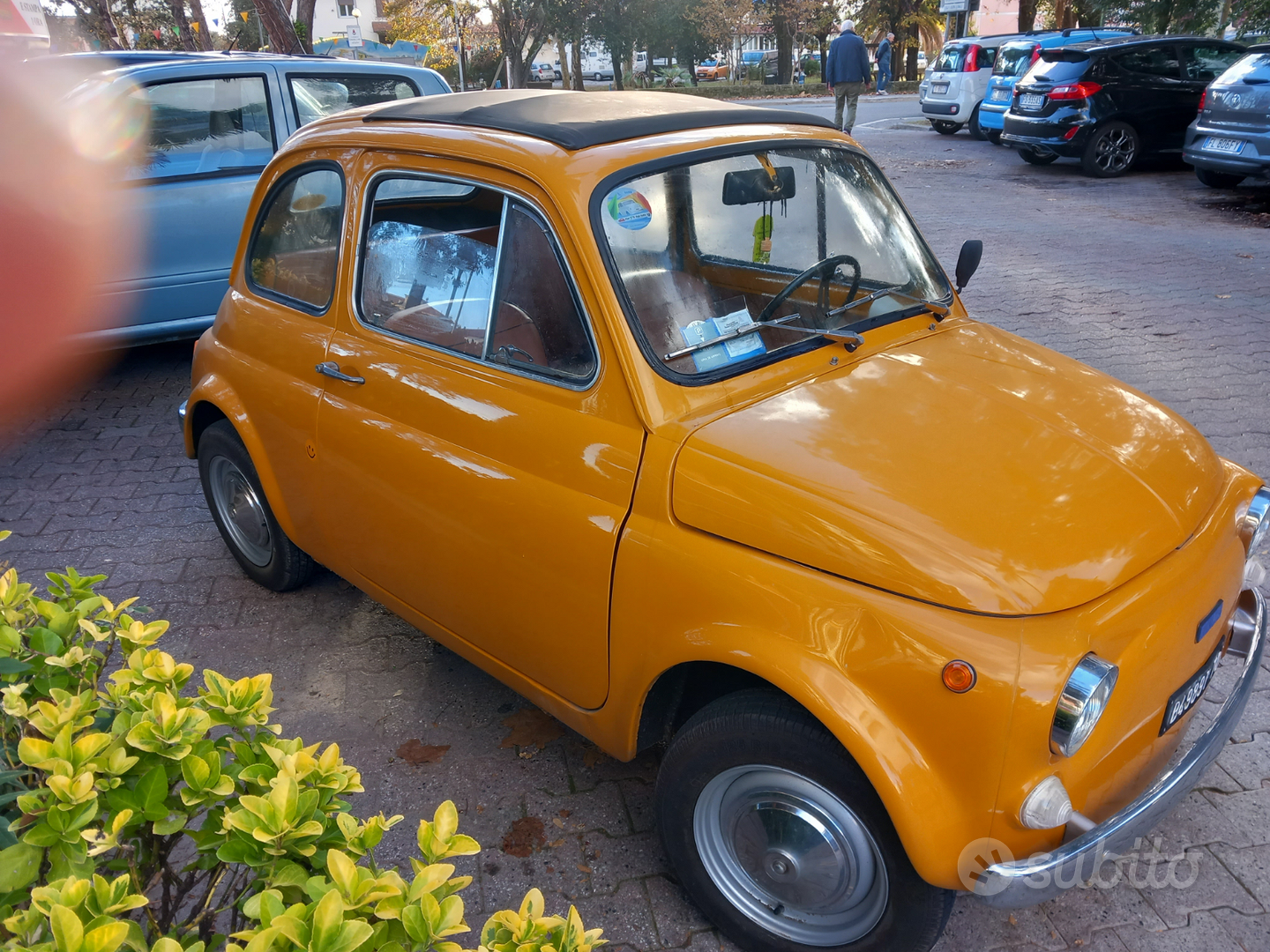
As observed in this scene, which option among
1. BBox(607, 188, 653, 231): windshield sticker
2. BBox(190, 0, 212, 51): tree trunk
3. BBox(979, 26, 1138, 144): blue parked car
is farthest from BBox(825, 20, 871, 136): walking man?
BBox(190, 0, 212, 51): tree trunk

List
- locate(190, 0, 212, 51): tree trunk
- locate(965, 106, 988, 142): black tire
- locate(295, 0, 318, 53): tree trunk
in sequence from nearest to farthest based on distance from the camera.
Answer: locate(295, 0, 318, 53): tree trunk, locate(965, 106, 988, 142): black tire, locate(190, 0, 212, 51): tree trunk

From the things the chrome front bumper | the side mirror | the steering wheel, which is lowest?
the chrome front bumper

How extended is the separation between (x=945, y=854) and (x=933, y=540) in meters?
0.63

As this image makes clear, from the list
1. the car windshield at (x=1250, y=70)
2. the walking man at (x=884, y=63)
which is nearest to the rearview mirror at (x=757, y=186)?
the car windshield at (x=1250, y=70)

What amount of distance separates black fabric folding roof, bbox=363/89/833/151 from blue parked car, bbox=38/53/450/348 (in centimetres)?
339

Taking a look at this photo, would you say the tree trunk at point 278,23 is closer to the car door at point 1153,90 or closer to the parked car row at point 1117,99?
the parked car row at point 1117,99

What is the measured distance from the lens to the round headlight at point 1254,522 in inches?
94.8

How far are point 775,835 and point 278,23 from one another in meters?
14.7

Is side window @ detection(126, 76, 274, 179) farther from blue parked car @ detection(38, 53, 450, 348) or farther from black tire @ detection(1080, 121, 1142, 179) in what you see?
black tire @ detection(1080, 121, 1142, 179)

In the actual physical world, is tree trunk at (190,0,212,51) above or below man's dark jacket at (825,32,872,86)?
above

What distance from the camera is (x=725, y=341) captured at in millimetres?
2496

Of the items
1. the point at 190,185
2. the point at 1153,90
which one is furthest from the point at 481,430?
the point at 1153,90

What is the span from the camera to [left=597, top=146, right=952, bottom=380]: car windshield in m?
2.46

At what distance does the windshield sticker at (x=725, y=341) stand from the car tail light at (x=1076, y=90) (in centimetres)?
1240
